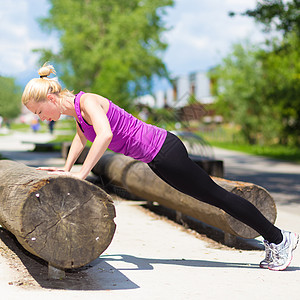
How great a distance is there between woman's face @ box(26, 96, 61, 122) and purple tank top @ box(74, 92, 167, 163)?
0.15 metres

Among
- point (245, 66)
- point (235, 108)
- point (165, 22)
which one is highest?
point (165, 22)

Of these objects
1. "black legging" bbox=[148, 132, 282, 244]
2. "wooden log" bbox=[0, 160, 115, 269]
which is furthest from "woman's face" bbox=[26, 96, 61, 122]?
"black legging" bbox=[148, 132, 282, 244]

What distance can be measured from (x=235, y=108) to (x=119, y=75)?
38.6ft

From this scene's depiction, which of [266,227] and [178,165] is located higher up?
[178,165]

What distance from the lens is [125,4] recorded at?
150ft

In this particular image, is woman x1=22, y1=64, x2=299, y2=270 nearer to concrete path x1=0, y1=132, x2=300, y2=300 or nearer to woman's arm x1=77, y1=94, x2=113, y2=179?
woman's arm x1=77, y1=94, x2=113, y2=179

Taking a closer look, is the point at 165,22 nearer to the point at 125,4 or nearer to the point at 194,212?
the point at 125,4

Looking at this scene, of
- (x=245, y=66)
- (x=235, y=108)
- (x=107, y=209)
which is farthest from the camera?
(x=235, y=108)

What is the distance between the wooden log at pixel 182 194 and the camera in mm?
5594

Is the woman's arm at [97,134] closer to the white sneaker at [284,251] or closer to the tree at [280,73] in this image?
the white sneaker at [284,251]

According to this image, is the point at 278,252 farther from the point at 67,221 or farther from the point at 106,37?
the point at 106,37

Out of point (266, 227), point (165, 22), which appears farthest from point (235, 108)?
point (266, 227)

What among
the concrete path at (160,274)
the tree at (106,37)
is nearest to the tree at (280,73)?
the tree at (106,37)

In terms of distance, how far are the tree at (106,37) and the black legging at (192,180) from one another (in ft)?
124
